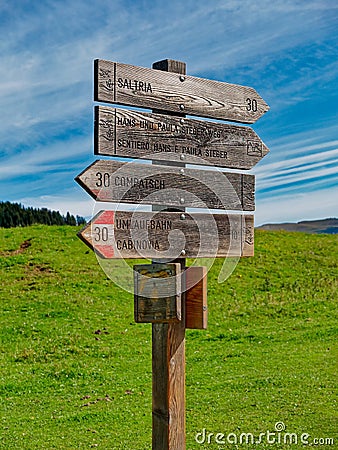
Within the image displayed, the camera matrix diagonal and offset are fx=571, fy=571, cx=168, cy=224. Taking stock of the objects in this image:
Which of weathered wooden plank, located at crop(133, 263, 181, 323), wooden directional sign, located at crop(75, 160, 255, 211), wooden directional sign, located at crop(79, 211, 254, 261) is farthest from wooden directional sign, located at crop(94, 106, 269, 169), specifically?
weathered wooden plank, located at crop(133, 263, 181, 323)

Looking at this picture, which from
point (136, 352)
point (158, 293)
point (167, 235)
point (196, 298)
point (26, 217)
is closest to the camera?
point (158, 293)

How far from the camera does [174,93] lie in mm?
5660

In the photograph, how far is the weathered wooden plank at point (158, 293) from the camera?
5.24 metres

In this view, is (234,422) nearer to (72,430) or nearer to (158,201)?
(72,430)

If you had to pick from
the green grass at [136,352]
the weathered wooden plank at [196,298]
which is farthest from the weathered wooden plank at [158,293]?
the green grass at [136,352]

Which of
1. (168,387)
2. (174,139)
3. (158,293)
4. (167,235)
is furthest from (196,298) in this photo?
(174,139)

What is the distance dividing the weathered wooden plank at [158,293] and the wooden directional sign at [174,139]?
1074mm

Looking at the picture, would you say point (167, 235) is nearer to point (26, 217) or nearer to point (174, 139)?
point (174, 139)

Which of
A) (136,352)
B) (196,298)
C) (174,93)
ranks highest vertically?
(174,93)

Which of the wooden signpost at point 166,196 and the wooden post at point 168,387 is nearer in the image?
the wooden signpost at point 166,196

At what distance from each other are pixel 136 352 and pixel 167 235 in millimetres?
9823

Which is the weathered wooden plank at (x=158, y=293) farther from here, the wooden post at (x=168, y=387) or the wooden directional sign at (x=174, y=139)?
the wooden directional sign at (x=174, y=139)

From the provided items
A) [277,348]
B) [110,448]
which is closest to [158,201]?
[110,448]

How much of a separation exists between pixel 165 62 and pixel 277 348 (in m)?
10.6
